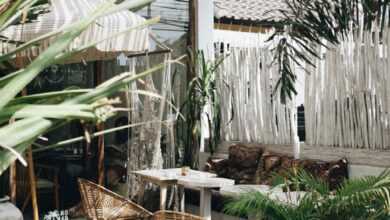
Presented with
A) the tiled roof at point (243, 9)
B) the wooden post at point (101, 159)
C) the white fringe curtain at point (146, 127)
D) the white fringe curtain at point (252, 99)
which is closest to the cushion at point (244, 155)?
the white fringe curtain at point (252, 99)

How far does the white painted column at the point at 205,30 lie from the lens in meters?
8.00

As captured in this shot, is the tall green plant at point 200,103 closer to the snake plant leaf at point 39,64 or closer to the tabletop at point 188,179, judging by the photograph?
the tabletop at point 188,179

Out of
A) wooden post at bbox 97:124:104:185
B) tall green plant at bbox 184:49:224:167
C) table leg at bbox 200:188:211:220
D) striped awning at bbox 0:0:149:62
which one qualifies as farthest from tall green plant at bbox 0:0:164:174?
tall green plant at bbox 184:49:224:167

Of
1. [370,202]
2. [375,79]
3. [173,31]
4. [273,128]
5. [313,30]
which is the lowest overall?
[370,202]

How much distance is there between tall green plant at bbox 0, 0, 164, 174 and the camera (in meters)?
0.93

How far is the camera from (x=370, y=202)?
3.32 meters

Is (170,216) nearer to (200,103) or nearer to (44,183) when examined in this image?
(44,183)

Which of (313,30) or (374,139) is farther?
(374,139)

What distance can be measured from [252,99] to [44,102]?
6.35 meters

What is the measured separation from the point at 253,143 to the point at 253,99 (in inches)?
23.4

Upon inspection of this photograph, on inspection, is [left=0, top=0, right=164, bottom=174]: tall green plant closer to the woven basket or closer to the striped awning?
the woven basket

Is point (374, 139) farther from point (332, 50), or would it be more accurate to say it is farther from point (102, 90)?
point (102, 90)

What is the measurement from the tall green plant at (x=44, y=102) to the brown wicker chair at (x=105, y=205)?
12.9 feet

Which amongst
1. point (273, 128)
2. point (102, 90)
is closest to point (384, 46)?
point (273, 128)
